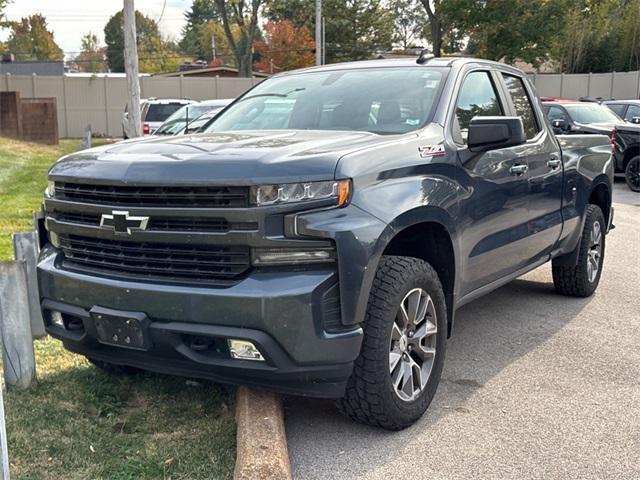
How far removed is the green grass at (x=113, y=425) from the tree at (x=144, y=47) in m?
79.0

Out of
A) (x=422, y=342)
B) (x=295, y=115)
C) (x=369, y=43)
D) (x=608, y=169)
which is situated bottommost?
(x=422, y=342)

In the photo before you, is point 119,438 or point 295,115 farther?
point 295,115

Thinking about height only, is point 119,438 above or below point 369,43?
below

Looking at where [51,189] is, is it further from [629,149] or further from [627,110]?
[627,110]

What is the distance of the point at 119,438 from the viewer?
352 cm

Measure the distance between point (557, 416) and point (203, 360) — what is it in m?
2.00

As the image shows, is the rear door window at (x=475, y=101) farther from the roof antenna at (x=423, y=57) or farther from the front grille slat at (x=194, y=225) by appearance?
the front grille slat at (x=194, y=225)

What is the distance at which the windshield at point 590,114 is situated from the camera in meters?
15.9

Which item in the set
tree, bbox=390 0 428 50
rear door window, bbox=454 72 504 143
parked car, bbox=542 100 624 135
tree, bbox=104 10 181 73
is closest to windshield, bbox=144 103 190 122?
parked car, bbox=542 100 624 135

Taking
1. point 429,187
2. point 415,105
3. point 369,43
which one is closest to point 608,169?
point 415,105

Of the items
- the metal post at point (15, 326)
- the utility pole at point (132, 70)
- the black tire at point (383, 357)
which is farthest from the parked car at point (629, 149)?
the metal post at point (15, 326)

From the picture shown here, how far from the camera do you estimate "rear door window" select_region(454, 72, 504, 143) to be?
4461 millimetres

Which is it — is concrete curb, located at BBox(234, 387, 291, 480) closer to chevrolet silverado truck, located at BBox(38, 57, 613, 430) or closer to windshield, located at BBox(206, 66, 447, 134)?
chevrolet silverado truck, located at BBox(38, 57, 613, 430)

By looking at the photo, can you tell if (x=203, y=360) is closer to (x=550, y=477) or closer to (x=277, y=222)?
(x=277, y=222)
